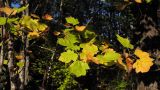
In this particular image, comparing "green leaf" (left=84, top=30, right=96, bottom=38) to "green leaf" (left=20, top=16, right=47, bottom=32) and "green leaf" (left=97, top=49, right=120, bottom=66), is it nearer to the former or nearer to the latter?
"green leaf" (left=97, top=49, right=120, bottom=66)

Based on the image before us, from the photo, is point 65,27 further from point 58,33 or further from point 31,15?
point 31,15

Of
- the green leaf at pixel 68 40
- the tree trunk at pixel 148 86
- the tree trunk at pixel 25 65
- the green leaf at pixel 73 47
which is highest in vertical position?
the green leaf at pixel 68 40

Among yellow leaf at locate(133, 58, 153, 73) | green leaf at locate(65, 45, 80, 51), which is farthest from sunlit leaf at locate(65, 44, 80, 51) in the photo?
yellow leaf at locate(133, 58, 153, 73)

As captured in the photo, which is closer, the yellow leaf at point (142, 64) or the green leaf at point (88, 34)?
the yellow leaf at point (142, 64)

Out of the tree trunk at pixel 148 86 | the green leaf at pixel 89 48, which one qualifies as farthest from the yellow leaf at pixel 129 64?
the tree trunk at pixel 148 86

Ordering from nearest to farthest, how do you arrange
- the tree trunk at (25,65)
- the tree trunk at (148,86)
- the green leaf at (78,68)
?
1. the green leaf at (78,68)
2. the tree trunk at (25,65)
3. the tree trunk at (148,86)

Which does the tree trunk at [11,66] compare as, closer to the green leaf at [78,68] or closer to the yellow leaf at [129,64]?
the green leaf at [78,68]

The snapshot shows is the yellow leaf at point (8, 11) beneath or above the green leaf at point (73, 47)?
above

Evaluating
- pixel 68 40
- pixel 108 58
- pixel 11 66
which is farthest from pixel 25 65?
pixel 108 58

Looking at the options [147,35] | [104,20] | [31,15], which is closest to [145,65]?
[31,15]
